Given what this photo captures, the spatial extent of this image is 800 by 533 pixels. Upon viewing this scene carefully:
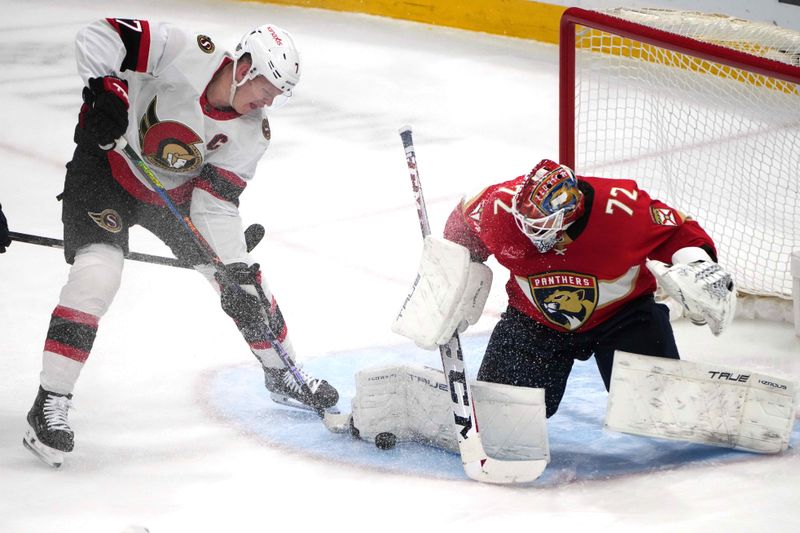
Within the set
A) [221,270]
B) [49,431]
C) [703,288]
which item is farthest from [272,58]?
[703,288]

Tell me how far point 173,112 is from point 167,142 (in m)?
0.08

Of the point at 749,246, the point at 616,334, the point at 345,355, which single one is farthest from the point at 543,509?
the point at 749,246

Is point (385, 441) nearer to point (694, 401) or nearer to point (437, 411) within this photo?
point (437, 411)

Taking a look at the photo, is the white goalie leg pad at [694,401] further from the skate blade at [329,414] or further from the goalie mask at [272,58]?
the goalie mask at [272,58]

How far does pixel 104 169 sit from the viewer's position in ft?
9.46

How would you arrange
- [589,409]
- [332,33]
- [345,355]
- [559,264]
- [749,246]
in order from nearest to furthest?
[559,264] < [589,409] < [345,355] < [749,246] < [332,33]

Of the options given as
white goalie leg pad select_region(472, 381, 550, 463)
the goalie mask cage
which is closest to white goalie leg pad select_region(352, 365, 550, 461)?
white goalie leg pad select_region(472, 381, 550, 463)

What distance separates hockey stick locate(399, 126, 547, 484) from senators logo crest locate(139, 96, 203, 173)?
30.4 inches

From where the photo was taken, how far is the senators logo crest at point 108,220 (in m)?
2.80

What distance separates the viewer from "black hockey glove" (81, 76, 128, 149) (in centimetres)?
264

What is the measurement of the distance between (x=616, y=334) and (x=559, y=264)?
23 centimetres

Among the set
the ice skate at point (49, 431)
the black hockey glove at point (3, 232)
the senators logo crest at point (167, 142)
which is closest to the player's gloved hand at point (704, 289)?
the senators logo crest at point (167, 142)

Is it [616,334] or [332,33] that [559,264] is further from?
[332,33]

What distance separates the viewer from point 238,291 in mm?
2941
